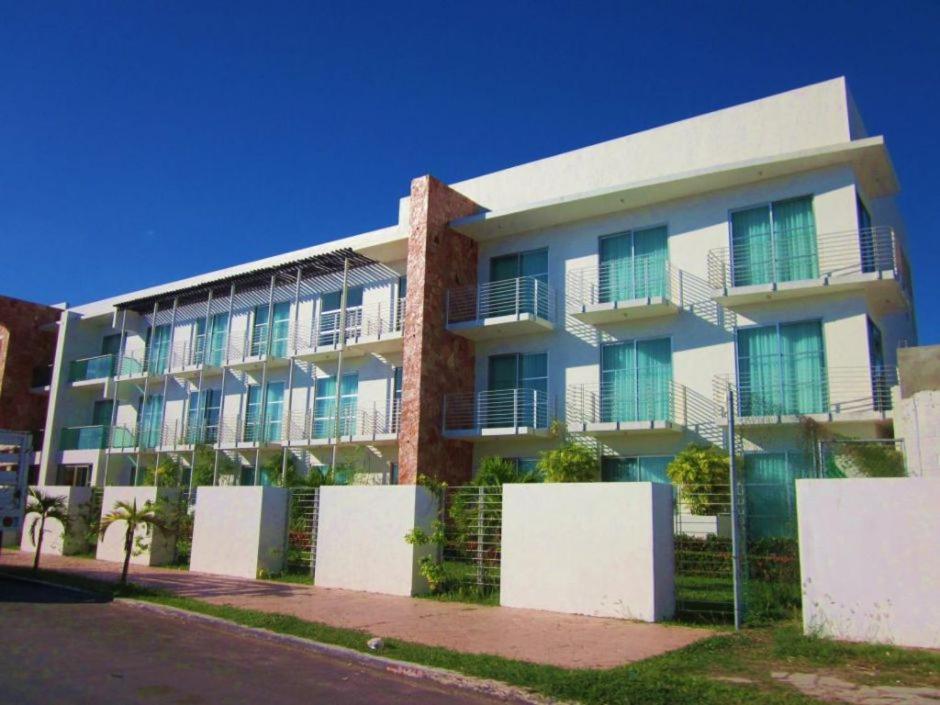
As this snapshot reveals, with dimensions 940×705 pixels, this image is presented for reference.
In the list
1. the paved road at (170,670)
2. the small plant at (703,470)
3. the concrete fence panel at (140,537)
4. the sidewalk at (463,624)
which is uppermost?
the small plant at (703,470)

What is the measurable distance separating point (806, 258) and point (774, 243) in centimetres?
86

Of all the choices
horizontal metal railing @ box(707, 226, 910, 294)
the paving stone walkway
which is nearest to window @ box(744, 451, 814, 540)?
horizontal metal railing @ box(707, 226, 910, 294)

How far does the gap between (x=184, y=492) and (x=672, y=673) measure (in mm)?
15701

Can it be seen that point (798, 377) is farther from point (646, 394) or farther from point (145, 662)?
point (145, 662)

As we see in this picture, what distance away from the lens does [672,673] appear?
781cm

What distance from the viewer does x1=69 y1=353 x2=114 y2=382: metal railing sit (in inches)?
1293

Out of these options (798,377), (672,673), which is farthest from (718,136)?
(672,673)

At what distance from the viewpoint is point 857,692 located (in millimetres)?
7156

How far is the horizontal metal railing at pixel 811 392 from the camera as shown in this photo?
16.8 m

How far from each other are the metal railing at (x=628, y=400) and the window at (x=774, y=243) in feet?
10.6

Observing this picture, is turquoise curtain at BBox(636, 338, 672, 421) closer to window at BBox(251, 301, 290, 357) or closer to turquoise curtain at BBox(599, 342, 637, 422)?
turquoise curtain at BBox(599, 342, 637, 422)

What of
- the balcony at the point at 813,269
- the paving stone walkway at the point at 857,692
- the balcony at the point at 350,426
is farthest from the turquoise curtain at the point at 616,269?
the paving stone walkway at the point at 857,692

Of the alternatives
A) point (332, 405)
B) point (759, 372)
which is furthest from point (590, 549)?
point (332, 405)

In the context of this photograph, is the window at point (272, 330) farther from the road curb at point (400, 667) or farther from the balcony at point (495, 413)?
the road curb at point (400, 667)
